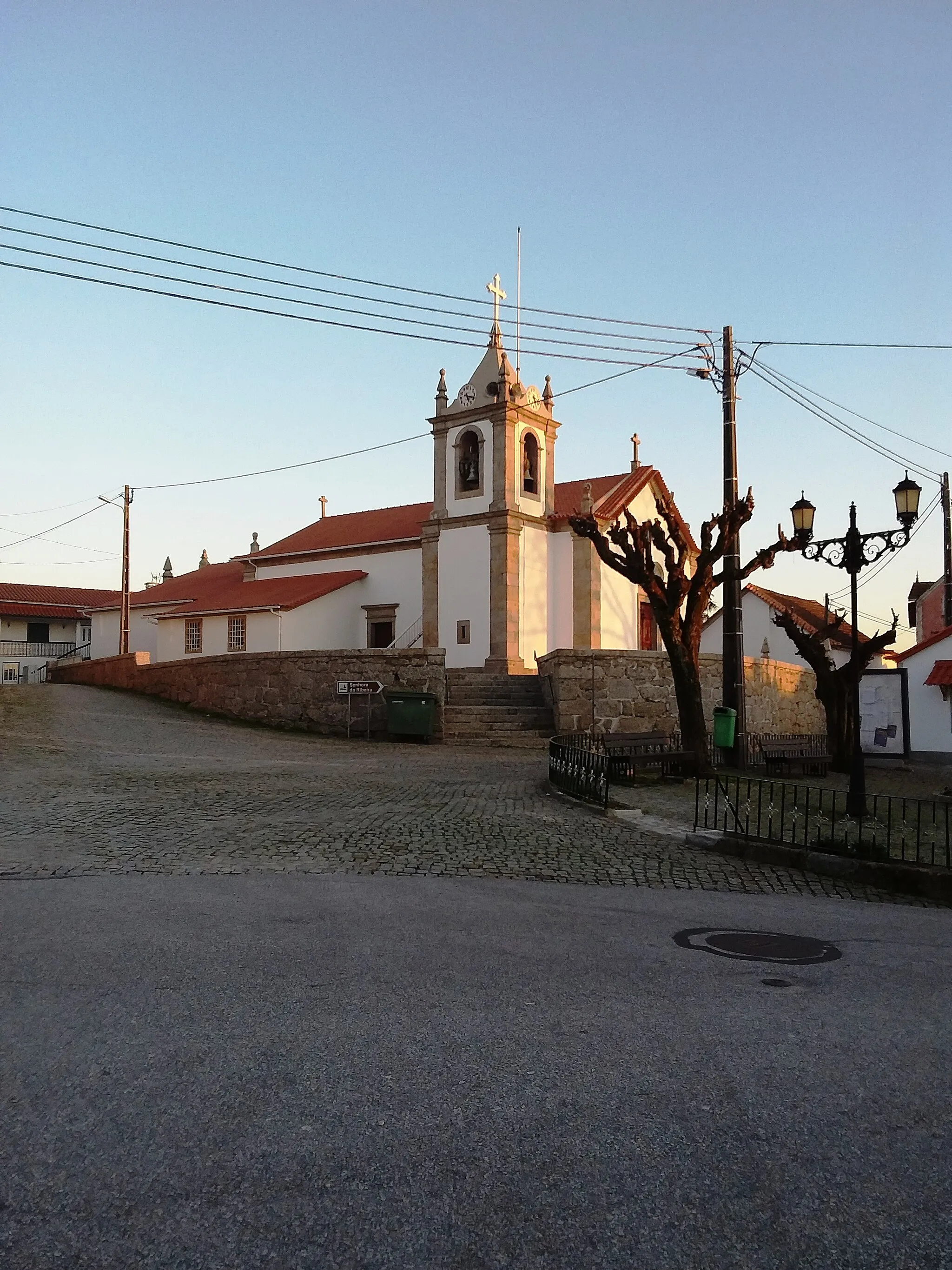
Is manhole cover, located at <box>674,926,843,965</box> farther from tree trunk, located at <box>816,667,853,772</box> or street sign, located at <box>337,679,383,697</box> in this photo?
street sign, located at <box>337,679,383,697</box>

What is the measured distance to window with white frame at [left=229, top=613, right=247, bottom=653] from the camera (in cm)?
3722

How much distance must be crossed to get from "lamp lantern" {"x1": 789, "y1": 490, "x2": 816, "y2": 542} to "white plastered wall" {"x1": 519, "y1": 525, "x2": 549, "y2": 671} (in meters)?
17.1

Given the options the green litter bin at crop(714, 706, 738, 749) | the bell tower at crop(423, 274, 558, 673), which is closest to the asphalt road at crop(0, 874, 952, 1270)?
the green litter bin at crop(714, 706, 738, 749)

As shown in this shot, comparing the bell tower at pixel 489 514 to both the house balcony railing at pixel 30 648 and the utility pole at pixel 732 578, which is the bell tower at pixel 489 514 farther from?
the house balcony railing at pixel 30 648

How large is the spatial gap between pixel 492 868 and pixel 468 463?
2721cm

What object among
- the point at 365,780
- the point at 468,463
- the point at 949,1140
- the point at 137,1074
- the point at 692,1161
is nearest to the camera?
the point at 692,1161

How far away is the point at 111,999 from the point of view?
4.73m

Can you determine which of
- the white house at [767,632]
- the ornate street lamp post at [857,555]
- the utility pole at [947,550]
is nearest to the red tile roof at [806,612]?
the white house at [767,632]

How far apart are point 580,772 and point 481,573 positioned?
20.1 meters

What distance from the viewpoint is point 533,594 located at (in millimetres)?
34031

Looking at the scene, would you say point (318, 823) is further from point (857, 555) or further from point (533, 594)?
point (533, 594)

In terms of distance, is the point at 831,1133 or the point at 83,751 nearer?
the point at 831,1133

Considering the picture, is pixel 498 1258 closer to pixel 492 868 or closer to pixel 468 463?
pixel 492 868

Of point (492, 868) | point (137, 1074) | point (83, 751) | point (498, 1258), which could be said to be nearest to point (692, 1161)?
point (498, 1258)
